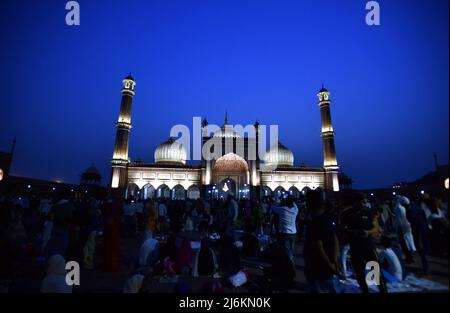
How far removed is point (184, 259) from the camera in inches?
199

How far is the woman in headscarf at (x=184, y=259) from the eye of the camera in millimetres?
4973

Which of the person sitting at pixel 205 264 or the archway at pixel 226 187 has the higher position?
the archway at pixel 226 187

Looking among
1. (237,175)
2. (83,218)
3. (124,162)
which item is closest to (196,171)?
(237,175)

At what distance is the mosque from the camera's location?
29125 millimetres

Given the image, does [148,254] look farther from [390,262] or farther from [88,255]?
[390,262]

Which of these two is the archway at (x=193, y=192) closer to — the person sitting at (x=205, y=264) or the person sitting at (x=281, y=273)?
the person sitting at (x=205, y=264)

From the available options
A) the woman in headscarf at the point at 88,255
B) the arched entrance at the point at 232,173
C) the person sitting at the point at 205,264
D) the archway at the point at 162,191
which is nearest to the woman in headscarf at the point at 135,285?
the person sitting at the point at 205,264

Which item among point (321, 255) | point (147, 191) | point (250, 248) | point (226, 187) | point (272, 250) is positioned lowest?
point (250, 248)

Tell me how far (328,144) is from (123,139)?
92.4ft

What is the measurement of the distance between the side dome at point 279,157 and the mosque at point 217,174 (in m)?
4.11

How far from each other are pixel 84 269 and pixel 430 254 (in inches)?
282

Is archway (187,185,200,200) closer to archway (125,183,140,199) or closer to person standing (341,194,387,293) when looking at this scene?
archway (125,183,140,199)

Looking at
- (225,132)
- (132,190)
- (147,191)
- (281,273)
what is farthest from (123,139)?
(281,273)
